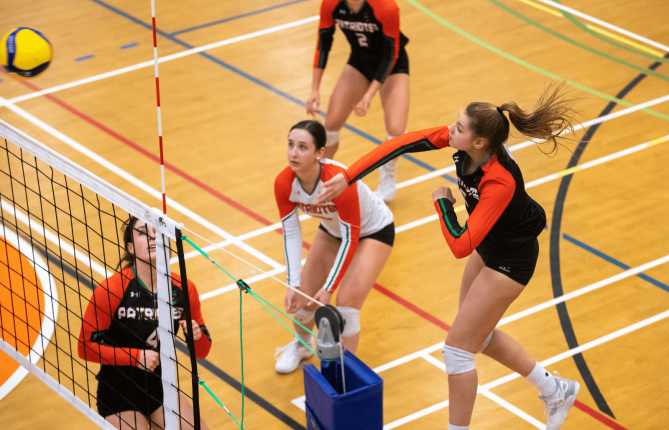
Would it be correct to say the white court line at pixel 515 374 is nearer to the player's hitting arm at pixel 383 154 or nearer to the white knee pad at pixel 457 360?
the white knee pad at pixel 457 360

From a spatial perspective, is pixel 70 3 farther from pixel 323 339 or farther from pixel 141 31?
pixel 323 339

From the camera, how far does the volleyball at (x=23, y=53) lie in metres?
5.82

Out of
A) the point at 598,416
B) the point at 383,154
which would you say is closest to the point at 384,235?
the point at 383,154

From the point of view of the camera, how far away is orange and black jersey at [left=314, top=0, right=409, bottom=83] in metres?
6.79

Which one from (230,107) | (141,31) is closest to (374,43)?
(230,107)

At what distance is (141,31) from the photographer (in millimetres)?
10789

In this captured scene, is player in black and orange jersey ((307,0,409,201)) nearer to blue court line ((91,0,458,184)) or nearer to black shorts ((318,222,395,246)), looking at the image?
blue court line ((91,0,458,184))

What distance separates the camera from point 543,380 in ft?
16.1

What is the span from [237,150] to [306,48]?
256 centimetres

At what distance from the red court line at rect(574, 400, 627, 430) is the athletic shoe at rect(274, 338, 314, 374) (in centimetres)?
177

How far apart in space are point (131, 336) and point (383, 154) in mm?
1647

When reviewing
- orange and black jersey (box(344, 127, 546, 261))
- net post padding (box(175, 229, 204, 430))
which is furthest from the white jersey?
net post padding (box(175, 229, 204, 430))

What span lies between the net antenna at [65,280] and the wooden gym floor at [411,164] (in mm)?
321

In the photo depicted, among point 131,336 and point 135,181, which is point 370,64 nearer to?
point 135,181
